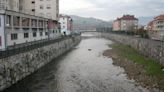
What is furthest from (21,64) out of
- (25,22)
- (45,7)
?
(45,7)

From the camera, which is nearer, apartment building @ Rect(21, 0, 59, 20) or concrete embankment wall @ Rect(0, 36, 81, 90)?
concrete embankment wall @ Rect(0, 36, 81, 90)

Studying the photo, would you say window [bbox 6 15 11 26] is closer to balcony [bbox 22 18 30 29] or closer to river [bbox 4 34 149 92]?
balcony [bbox 22 18 30 29]

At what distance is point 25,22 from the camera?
56.6m

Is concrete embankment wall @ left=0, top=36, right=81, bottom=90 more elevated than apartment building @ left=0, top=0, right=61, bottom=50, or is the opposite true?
apartment building @ left=0, top=0, right=61, bottom=50

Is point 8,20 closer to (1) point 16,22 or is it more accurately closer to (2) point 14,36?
(2) point 14,36

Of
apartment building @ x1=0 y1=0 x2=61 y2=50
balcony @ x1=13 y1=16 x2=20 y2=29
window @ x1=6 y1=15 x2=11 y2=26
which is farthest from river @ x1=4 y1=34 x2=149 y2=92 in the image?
balcony @ x1=13 y1=16 x2=20 y2=29

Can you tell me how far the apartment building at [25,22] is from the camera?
4225 cm

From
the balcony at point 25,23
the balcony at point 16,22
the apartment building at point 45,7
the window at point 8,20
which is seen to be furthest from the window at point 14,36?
the apartment building at point 45,7

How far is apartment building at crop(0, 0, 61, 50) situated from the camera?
42.2 m

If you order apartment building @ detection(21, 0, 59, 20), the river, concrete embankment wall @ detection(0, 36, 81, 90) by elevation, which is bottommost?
the river

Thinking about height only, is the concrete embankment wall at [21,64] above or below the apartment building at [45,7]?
below

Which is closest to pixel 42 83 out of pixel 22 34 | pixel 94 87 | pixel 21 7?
pixel 94 87

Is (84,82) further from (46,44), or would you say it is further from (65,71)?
(46,44)

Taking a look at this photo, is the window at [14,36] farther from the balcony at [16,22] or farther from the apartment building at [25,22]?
the balcony at [16,22]
